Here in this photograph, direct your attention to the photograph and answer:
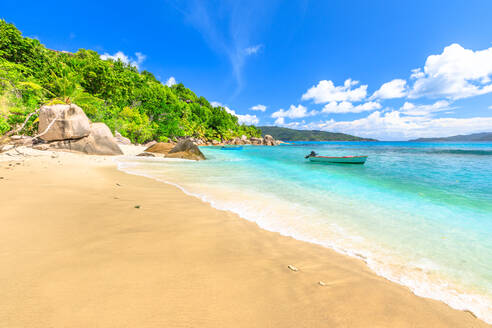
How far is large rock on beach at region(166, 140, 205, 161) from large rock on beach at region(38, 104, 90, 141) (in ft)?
24.8

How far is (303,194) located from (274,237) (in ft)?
12.8

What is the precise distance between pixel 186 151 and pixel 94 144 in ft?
25.9

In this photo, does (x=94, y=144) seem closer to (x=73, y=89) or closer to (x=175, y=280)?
(x=73, y=89)

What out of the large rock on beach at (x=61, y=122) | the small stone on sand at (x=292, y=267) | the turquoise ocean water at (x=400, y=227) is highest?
the large rock on beach at (x=61, y=122)

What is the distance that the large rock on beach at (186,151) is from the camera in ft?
59.6

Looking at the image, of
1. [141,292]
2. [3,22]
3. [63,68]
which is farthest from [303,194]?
[3,22]

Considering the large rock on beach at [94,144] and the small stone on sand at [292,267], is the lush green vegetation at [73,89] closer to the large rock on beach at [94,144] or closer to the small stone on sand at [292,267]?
the large rock on beach at [94,144]

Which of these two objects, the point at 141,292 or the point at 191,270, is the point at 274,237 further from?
the point at 141,292

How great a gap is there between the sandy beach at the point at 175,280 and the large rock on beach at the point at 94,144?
15796mm

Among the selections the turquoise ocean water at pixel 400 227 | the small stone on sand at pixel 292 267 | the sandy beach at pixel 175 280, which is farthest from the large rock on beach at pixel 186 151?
the small stone on sand at pixel 292 267

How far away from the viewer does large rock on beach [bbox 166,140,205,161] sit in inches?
715

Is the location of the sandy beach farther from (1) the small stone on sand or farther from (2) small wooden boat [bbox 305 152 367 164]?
(2) small wooden boat [bbox 305 152 367 164]

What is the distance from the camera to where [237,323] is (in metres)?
1.48

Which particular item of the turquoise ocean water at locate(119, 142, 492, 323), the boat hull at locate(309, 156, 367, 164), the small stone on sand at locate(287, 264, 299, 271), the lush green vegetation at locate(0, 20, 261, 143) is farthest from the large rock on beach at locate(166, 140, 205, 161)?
the small stone on sand at locate(287, 264, 299, 271)
